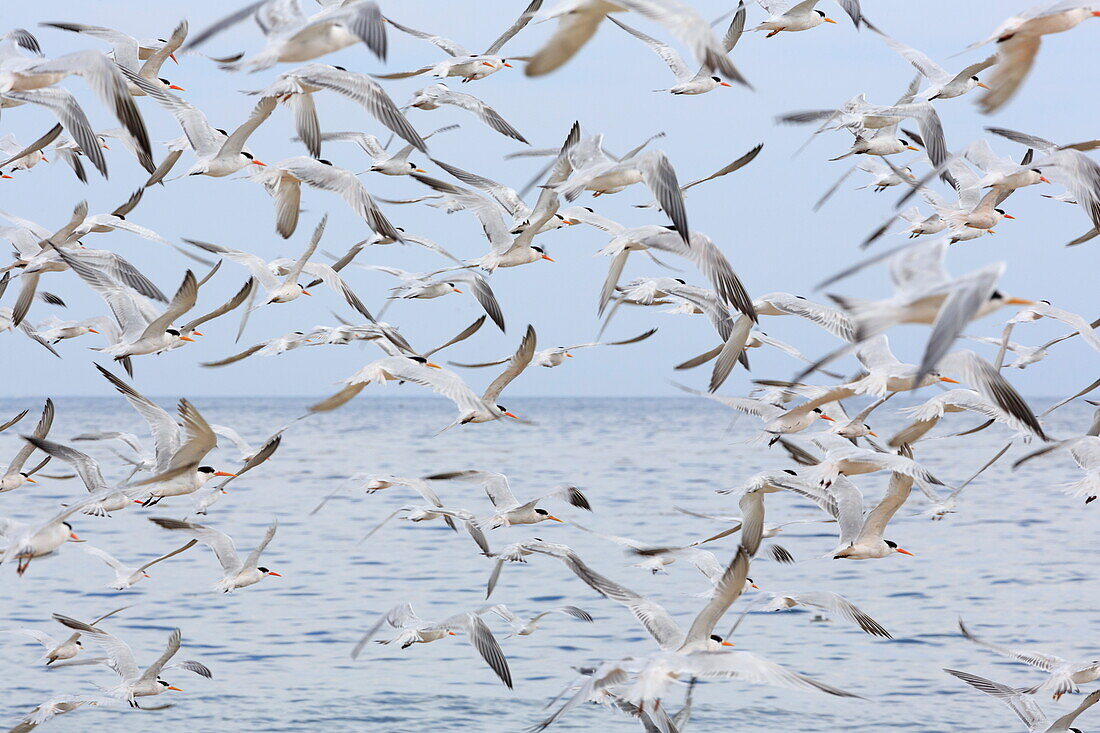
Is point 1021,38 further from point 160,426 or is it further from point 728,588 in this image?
point 160,426

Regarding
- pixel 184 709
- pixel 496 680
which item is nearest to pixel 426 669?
pixel 496 680

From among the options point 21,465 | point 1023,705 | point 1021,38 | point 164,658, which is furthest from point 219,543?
point 1021,38

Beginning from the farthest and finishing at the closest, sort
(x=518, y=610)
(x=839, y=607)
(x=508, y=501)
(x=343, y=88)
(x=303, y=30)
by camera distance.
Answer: (x=518, y=610) < (x=508, y=501) < (x=839, y=607) < (x=343, y=88) < (x=303, y=30)

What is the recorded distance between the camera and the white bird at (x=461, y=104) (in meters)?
12.0

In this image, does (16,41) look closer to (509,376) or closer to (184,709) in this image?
(509,376)

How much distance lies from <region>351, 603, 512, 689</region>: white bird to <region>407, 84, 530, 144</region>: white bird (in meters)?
4.60

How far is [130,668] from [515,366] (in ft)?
13.5

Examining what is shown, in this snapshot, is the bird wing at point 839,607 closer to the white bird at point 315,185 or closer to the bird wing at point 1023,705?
the bird wing at point 1023,705

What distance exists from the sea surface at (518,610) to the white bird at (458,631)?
858 mm

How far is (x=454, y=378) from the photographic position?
10.8 metres

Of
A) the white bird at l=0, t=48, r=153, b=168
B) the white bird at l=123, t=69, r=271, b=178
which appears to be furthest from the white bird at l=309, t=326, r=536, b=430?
the white bird at l=0, t=48, r=153, b=168

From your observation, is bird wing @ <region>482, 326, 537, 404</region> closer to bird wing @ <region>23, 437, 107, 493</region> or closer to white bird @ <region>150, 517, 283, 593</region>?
white bird @ <region>150, 517, 283, 593</region>

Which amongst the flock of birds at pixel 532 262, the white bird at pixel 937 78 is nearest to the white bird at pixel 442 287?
the flock of birds at pixel 532 262

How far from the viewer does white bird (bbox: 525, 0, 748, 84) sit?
7.67 metres
